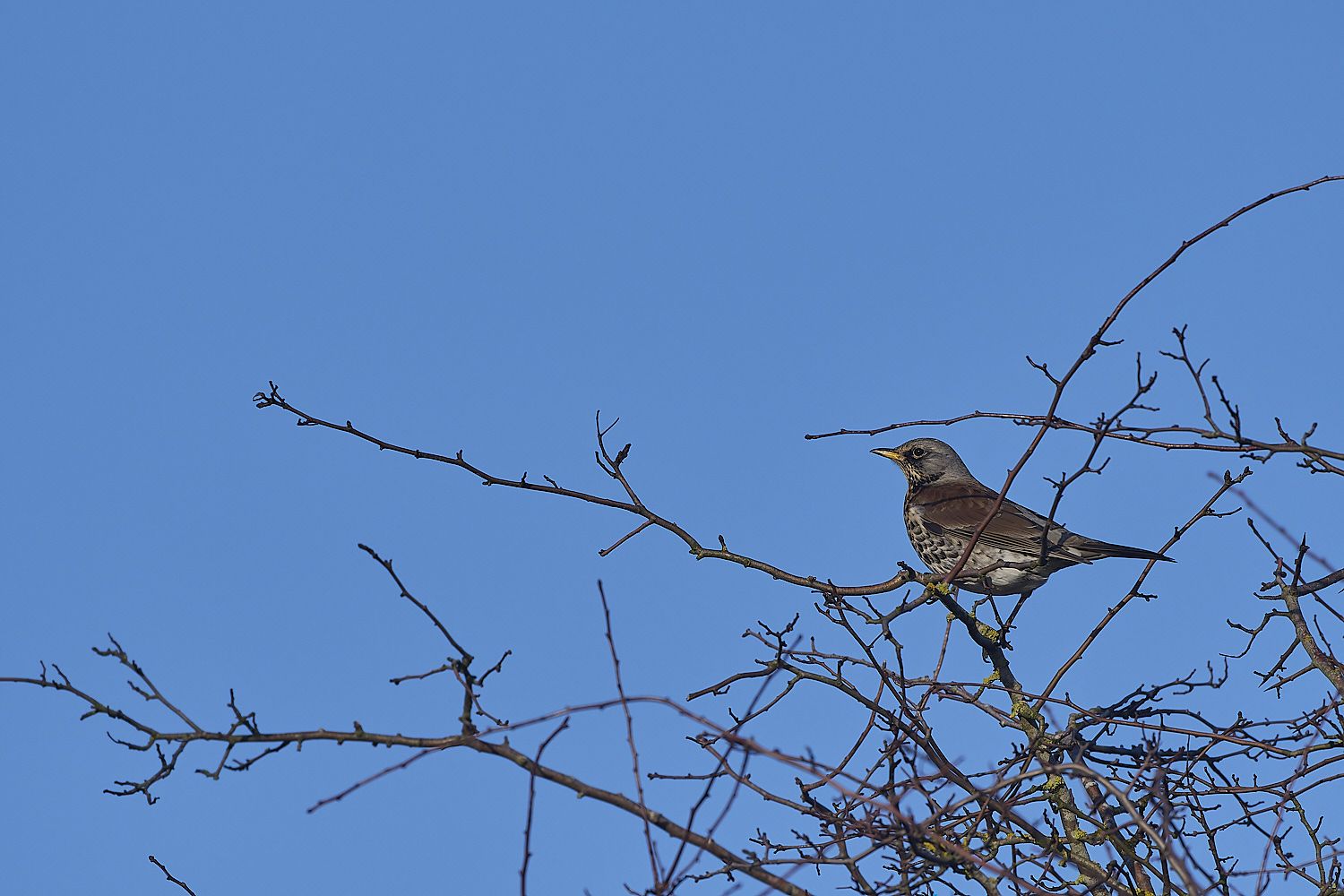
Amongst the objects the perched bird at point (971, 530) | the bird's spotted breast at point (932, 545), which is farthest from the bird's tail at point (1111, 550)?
the bird's spotted breast at point (932, 545)

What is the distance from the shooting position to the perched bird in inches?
263

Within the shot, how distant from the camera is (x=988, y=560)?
7266 mm

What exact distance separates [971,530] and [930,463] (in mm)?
→ 1594

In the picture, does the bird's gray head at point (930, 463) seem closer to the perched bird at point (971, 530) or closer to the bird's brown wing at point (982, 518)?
the perched bird at point (971, 530)

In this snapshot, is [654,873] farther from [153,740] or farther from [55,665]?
[55,665]

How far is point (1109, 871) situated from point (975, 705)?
67 cm

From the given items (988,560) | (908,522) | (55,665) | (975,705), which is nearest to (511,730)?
(55,665)

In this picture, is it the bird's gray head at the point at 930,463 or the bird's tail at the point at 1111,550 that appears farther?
the bird's gray head at the point at 930,463

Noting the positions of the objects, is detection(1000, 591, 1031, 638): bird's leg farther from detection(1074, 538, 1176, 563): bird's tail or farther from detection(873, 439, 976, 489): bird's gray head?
detection(873, 439, 976, 489): bird's gray head

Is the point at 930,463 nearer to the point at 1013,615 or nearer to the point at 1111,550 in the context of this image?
the point at 1111,550

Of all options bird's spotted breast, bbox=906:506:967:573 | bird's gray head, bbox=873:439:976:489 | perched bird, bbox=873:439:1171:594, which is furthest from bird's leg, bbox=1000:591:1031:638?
bird's gray head, bbox=873:439:976:489

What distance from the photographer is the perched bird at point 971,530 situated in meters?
6.69

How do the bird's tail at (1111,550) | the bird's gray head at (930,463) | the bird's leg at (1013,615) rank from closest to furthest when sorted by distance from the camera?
1. the bird's leg at (1013,615)
2. the bird's tail at (1111,550)
3. the bird's gray head at (930,463)

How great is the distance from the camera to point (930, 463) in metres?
8.82
